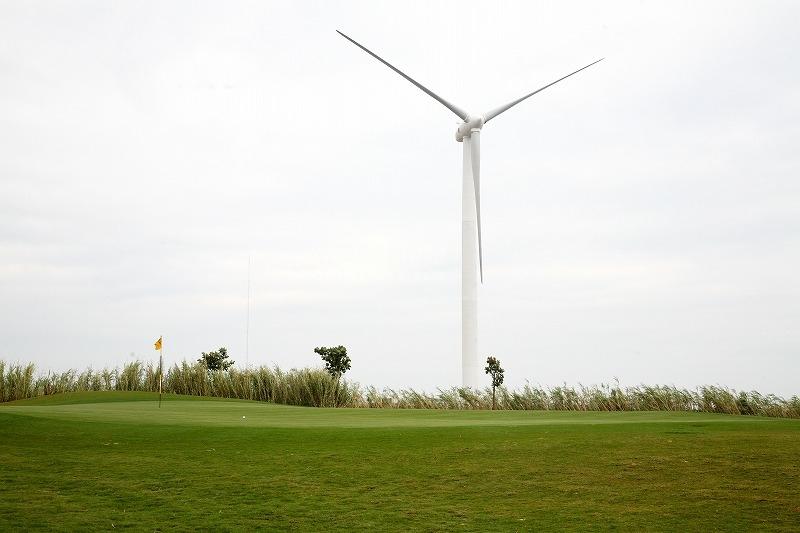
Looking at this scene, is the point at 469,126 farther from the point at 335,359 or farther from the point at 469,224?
the point at 335,359

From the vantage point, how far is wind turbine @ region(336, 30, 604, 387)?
31.6 meters

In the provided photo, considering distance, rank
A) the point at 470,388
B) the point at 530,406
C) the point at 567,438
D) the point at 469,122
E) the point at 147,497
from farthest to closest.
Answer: the point at 469,122 < the point at 470,388 < the point at 530,406 < the point at 567,438 < the point at 147,497

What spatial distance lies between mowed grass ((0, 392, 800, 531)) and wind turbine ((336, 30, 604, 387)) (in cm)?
1601

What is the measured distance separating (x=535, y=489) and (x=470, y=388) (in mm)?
18422

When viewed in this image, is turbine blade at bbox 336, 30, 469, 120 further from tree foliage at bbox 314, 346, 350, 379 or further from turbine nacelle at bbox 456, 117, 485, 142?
tree foliage at bbox 314, 346, 350, 379

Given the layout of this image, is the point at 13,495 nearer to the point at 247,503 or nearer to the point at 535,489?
the point at 247,503

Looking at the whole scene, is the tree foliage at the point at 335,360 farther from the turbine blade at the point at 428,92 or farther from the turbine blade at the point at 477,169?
the turbine blade at the point at 428,92

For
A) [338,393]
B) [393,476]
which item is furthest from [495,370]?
[393,476]

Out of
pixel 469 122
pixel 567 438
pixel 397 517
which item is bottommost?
pixel 397 517

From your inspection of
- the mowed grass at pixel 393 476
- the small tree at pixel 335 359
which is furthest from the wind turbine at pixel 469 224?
the mowed grass at pixel 393 476

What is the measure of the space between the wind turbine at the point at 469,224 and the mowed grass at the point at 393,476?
52.5 ft

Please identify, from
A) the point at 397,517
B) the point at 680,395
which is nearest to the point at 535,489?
the point at 397,517

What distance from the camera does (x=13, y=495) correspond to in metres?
10.3

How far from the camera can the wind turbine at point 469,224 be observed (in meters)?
31.6
